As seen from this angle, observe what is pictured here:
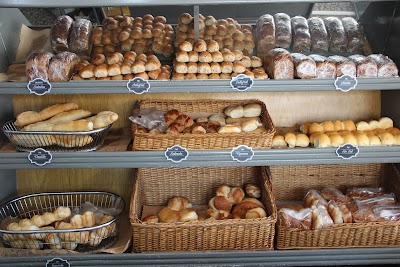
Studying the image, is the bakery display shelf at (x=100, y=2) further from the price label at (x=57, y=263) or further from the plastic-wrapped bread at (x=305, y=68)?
the price label at (x=57, y=263)

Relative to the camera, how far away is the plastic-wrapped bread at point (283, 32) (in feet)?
9.46

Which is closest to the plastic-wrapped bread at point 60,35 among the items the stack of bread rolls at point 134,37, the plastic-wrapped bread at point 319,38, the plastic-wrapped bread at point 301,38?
the stack of bread rolls at point 134,37

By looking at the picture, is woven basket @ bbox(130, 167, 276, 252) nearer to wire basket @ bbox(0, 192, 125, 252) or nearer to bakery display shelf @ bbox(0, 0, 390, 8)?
wire basket @ bbox(0, 192, 125, 252)

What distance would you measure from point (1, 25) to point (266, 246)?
2011 mm

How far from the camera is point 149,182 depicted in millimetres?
3254

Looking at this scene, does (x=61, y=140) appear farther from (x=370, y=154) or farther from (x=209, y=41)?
(x=370, y=154)

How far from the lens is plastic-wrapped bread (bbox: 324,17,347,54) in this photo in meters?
2.91

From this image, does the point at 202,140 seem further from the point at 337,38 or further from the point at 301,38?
the point at 337,38

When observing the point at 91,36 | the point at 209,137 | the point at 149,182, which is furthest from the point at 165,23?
the point at 149,182

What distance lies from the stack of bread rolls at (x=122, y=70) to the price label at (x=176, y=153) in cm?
38

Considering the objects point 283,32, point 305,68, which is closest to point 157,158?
point 305,68

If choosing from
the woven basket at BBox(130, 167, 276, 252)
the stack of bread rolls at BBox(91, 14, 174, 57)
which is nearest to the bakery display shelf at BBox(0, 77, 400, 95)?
the stack of bread rolls at BBox(91, 14, 174, 57)

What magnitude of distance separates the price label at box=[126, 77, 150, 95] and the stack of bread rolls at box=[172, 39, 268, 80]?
175 millimetres

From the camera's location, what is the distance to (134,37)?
2.88 metres
